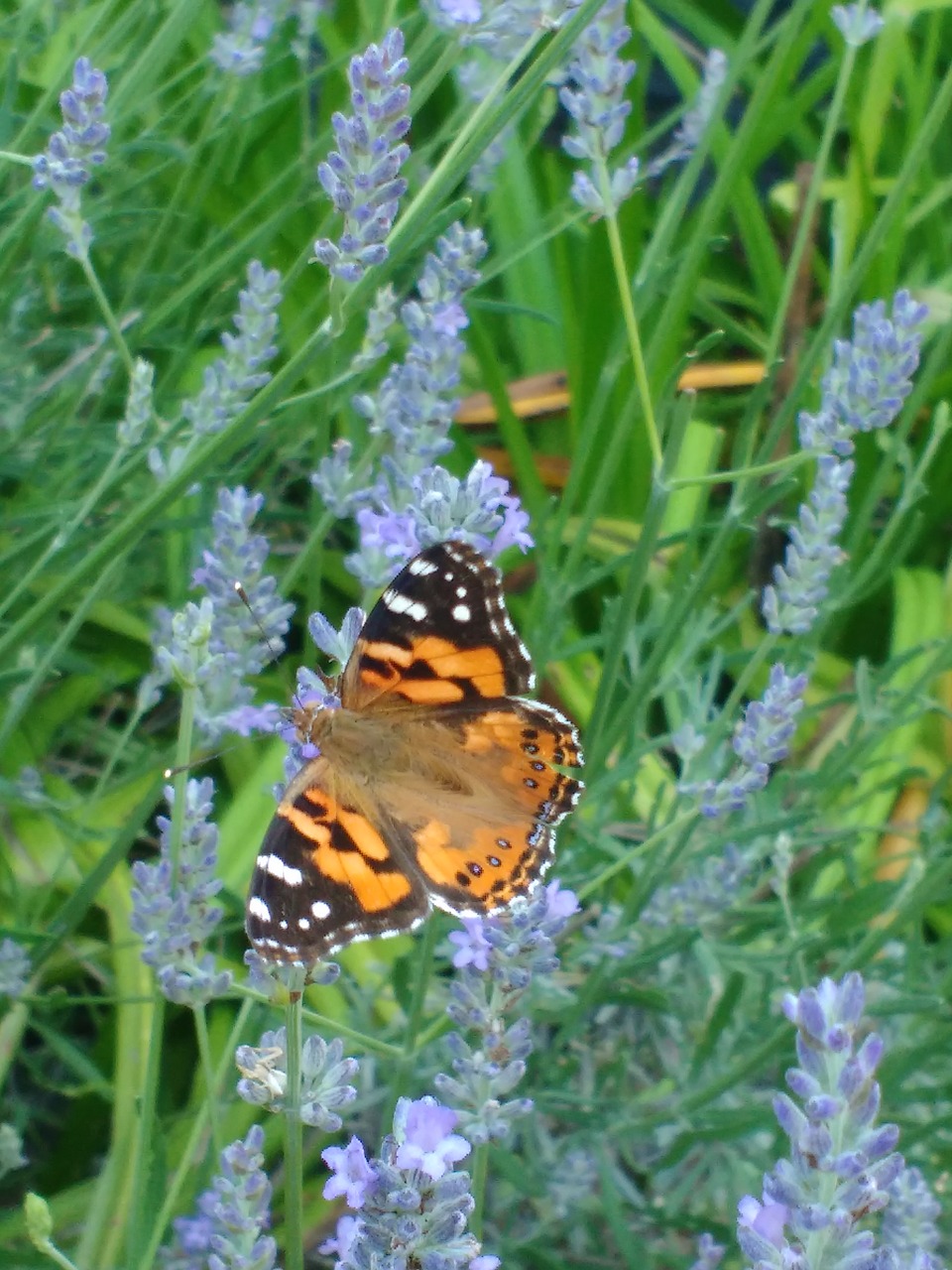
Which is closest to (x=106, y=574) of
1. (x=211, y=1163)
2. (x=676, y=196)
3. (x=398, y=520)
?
(x=398, y=520)

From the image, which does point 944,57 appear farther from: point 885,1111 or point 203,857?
point 203,857

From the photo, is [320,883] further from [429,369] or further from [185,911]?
[429,369]

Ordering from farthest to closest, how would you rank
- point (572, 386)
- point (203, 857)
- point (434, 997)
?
point (572, 386) < point (434, 997) < point (203, 857)

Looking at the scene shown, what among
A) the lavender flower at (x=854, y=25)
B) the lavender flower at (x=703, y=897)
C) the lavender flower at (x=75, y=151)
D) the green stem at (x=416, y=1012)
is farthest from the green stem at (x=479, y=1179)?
the lavender flower at (x=854, y=25)

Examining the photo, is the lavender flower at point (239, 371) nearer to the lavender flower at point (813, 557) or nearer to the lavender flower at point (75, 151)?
the lavender flower at point (75, 151)

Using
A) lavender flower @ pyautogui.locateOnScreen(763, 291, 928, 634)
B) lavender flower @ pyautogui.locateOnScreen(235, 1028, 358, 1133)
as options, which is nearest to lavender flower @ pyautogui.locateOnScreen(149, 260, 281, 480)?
lavender flower @ pyautogui.locateOnScreen(763, 291, 928, 634)

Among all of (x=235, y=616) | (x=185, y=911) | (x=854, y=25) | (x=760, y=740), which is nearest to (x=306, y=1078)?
(x=185, y=911)
